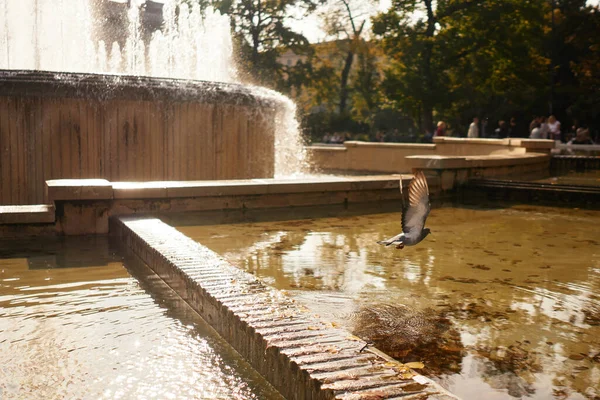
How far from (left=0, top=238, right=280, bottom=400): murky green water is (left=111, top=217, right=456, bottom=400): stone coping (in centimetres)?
12

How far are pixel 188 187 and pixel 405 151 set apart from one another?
12844 mm

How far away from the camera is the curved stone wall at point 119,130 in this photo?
9578mm

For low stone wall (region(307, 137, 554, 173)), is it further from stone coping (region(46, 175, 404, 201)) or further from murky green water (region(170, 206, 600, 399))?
murky green water (region(170, 206, 600, 399))

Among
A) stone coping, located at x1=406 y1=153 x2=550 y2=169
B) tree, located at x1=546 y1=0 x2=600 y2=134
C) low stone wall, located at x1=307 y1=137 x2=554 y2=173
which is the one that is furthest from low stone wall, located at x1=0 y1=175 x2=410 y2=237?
tree, located at x1=546 y1=0 x2=600 y2=134

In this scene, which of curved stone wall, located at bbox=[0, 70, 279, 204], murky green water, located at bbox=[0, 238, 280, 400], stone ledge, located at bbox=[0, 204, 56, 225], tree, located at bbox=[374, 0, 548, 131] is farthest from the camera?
tree, located at bbox=[374, 0, 548, 131]

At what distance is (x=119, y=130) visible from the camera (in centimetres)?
1025

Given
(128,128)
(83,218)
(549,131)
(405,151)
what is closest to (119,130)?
(128,128)

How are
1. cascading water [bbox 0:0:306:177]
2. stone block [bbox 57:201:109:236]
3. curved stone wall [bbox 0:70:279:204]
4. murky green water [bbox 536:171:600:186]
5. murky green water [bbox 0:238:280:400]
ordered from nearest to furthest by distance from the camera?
murky green water [bbox 0:238:280:400] < stone block [bbox 57:201:109:236] < curved stone wall [bbox 0:70:279:204] < murky green water [bbox 536:171:600:186] < cascading water [bbox 0:0:306:177]

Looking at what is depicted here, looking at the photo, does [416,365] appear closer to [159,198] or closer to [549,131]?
[159,198]

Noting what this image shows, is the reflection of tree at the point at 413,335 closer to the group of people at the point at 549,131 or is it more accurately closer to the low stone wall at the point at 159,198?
the low stone wall at the point at 159,198

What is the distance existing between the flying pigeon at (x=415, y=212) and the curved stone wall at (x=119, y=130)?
264 inches

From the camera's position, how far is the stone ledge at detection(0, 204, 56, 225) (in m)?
7.17

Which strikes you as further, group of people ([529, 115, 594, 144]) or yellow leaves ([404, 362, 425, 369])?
group of people ([529, 115, 594, 144])

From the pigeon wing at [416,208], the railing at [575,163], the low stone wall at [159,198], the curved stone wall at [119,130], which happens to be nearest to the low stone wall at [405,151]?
the railing at [575,163]
